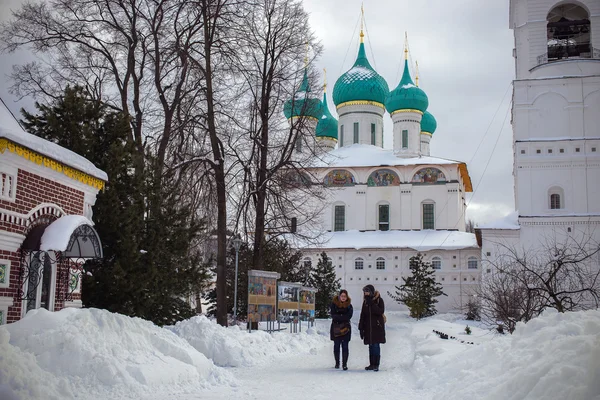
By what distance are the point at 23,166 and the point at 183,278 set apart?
16.1 feet

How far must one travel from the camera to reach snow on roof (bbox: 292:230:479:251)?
135 ft

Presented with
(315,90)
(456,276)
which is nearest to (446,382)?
(315,90)

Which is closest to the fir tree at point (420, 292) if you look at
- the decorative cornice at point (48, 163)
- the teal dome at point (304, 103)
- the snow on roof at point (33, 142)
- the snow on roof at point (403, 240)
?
the snow on roof at point (403, 240)

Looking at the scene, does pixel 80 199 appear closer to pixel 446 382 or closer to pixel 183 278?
pixel 183 278

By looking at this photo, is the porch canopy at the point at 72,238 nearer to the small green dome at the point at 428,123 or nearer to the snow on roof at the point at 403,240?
the snow on roof at the point at 403,240

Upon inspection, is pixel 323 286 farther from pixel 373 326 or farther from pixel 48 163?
pixel 48 163

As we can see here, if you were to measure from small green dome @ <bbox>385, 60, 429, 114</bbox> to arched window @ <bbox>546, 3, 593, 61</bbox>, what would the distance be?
1430 centimetres

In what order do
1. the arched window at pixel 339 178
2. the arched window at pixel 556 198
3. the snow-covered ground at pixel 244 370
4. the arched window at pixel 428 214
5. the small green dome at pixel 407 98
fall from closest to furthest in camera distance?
1. the snow-covered ground at pixel 244 370
2. the arched window at pixel 556 198
3. the arched window at pixel 428 214
4. the arched window at pixel 339 178
5. the small green dome at pixel 407 98

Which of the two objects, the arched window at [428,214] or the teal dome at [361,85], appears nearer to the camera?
the arched window at [428,214]

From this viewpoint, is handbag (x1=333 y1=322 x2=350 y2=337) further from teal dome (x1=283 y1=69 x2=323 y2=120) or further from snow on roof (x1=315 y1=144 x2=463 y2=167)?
snow on roof (x1=315 y1=144 x2=463 y2=167)

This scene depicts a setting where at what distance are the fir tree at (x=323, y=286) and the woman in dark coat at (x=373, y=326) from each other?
830 inches

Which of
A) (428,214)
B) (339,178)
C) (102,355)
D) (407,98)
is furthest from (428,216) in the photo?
(102,355)

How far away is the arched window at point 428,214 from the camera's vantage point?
4359 cm

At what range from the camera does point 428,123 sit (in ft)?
167
